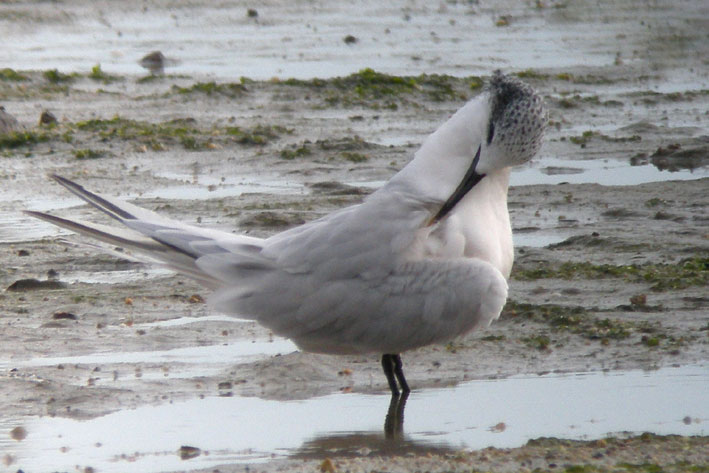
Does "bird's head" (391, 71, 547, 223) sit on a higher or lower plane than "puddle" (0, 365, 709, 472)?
higher

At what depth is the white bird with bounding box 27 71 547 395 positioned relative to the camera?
488 centimetres

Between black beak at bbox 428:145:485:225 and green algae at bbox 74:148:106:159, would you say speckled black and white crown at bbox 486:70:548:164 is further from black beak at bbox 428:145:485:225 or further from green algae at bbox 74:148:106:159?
green algae at bbox 74:148:106:159

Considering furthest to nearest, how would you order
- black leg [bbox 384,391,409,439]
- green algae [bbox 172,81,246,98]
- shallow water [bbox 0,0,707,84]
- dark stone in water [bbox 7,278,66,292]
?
shallow water [bbox 0,0,707,84]
green algae [bbox 172,81,246,98]
dark stone in water [bbox 7,278,66,292]
black leg [bbox 384,391,409,439]

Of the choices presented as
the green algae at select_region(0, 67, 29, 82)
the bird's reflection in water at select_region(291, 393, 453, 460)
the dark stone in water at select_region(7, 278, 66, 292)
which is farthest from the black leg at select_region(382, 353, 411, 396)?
the green algae at select_region(0, 67, 29, 82)

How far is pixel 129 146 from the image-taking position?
9711 mm

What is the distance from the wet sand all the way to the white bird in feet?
1.03

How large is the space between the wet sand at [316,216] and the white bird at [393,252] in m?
0.32

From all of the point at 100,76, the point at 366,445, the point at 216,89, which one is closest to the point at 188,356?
the point at 366,445

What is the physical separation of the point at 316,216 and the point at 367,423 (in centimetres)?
292

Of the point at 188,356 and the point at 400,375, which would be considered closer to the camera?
the point at 400,375

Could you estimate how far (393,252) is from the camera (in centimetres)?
488

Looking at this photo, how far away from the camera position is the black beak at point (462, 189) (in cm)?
507

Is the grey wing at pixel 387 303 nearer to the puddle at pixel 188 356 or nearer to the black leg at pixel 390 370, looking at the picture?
the black leg at pixel 390 370

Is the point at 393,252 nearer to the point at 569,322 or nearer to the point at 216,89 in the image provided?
the point at 569,322
